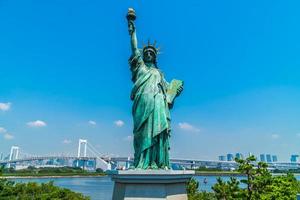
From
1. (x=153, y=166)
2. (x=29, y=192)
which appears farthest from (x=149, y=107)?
(x=29, y=192)

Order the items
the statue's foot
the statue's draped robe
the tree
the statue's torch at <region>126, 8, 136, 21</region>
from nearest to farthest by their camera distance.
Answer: the statue's foot
the statue's draped robe
the statue's torch at <region>126, 8, 136, 21</region>
the tree

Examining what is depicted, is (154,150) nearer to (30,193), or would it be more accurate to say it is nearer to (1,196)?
(1,196)

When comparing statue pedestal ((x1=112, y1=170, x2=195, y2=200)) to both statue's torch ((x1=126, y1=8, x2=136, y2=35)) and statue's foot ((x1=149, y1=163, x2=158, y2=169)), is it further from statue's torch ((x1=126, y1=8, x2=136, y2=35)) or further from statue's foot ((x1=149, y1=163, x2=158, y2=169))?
statue's torch ((x1=126, y1=8, x2=136, y2=35))

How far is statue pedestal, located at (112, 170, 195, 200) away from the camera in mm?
5309

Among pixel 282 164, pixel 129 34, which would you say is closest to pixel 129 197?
pixel 129 34

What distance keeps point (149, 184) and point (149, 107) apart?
6.08ft

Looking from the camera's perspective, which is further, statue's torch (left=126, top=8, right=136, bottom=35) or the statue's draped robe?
statue's torch (left=126, top=8, right=136, bottom=35)

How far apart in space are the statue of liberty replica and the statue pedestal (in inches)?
23.8

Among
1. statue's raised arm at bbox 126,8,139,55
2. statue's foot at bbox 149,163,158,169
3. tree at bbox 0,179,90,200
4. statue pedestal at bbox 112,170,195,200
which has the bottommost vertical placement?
tree at bbox 0,179,90,200

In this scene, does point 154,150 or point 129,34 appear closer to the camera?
point 154,150

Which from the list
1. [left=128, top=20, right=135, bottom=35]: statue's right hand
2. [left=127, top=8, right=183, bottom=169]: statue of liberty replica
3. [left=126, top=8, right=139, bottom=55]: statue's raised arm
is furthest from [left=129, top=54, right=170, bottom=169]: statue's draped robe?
[left=128, top=20, right=135, bottom=35]: statue's right hand

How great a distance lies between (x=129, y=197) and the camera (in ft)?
17.8

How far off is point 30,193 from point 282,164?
287 ft

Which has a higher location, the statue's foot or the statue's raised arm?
the statue's raised arm
